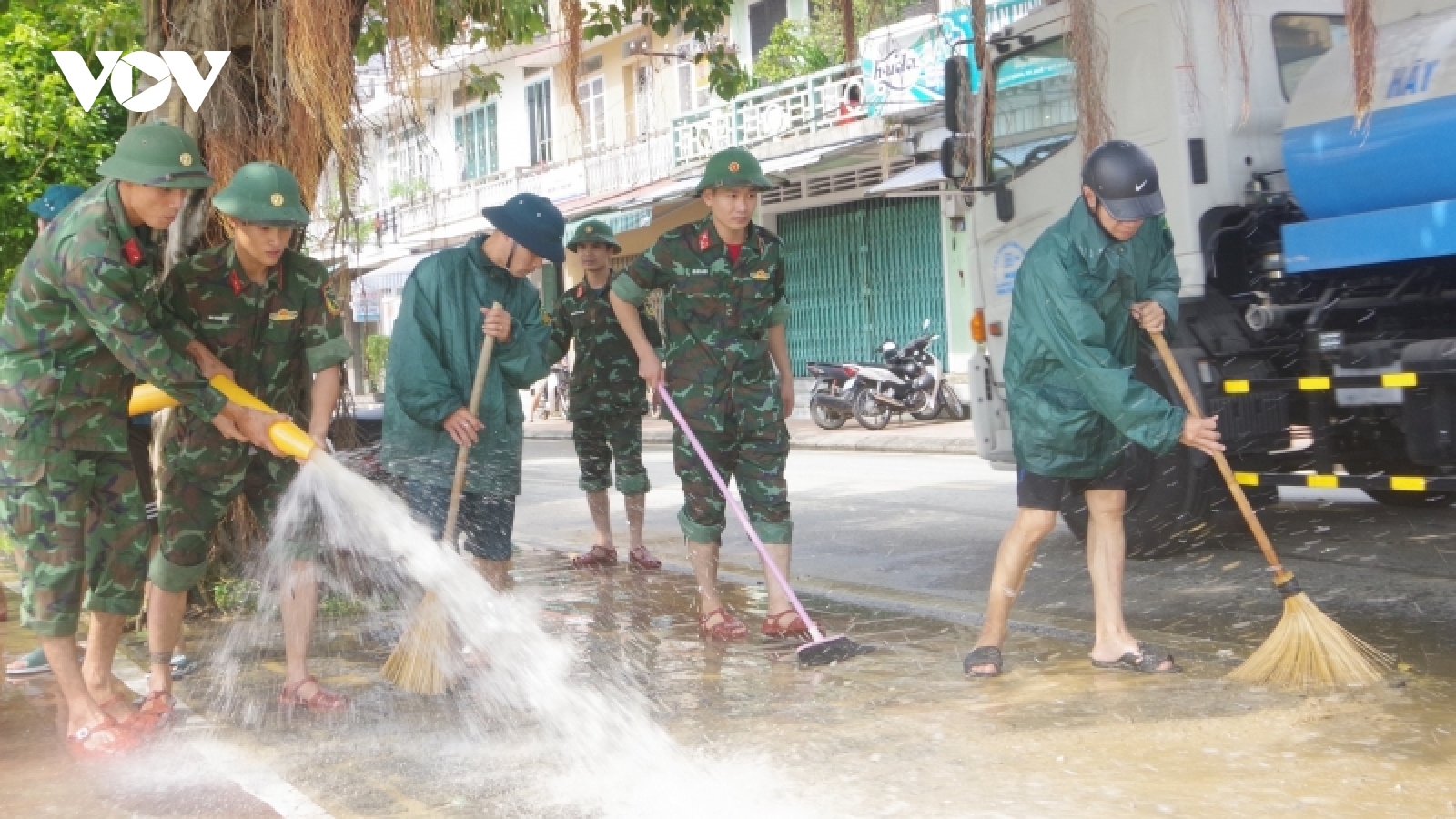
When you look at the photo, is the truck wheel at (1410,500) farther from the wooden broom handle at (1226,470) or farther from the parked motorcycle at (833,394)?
the parked motorcycle at (833,394)

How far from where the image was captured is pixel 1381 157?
221 inches

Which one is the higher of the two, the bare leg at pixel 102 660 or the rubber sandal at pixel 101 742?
the bare leg at pixel 102 660

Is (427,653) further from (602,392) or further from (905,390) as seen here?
(905,390)

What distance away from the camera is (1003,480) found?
1169cm

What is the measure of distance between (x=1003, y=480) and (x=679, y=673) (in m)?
6.71

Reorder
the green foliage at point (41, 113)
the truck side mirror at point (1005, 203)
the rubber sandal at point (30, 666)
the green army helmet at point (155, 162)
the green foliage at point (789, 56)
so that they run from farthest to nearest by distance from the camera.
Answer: the green foliage at point (789, 56)
the green foliage at point (41, 113)
the truck side mirror at point (1005, 203)
the rubber sandal at point (30, 666)
the green army helmet at point (155, 162)

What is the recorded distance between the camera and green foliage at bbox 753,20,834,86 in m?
21.5

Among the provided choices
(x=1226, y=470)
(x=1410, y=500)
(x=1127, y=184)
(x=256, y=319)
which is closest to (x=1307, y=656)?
(x=1226, y=470)

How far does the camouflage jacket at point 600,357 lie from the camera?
7.95 m

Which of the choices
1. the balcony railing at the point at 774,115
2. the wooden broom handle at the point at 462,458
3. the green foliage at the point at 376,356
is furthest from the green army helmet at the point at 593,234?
the green foliage at the point at 376,356

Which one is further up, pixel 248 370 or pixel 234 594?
pixel 248 370

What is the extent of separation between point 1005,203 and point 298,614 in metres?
4.38

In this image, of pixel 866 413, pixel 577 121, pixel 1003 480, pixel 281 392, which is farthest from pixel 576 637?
pixel 866 413

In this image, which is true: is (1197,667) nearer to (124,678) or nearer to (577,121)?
(577,121)
